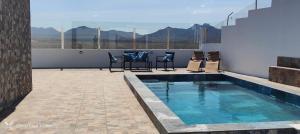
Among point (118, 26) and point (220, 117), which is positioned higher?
point (118, 26)

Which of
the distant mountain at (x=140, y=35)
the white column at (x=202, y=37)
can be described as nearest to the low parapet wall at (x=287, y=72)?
the distant mountain at (x=140, y=35)

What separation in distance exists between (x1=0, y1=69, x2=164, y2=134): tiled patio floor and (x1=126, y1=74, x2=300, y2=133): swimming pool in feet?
0.85

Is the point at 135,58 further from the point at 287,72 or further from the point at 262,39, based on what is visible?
the point at 287,72

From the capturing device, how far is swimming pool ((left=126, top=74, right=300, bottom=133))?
4.49 meters

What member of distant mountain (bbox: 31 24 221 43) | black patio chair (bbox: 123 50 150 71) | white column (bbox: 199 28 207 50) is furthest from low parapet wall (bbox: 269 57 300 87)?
white column (bbox: 199 28 207 50)

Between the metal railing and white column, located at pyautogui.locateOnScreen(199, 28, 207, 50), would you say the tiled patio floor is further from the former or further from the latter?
white column, located at pyautogui.locateOnScreen(199, 28, 207, 50)

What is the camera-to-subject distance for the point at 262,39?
37.4ft

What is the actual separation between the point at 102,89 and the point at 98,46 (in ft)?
25.0

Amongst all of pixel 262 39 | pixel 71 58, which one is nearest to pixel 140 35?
pixel 71 58

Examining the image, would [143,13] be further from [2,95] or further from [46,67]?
[2,95]

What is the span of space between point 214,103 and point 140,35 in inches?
364

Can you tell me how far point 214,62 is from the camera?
12.9 meters

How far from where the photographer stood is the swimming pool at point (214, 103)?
177 inches

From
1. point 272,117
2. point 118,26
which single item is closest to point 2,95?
point 272,117
